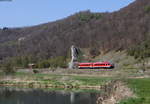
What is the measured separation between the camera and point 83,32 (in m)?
178

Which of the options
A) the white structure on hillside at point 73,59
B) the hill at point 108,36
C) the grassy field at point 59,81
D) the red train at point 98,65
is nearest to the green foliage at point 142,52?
the red train at point 98,65

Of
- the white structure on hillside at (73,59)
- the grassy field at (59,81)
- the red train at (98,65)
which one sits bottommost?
the grassy field at (59,81)

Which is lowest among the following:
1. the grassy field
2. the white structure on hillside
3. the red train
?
the grassy field

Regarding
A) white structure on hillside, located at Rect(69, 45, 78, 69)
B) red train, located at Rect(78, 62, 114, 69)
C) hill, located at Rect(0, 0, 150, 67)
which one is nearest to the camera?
red train, located at Rect(78, 62, 114, 69)

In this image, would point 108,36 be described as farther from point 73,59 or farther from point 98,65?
point 98,65

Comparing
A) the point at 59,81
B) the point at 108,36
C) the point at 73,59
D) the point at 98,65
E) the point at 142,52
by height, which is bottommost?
the point at 59,81

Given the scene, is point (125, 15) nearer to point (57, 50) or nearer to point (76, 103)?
point (57, 50)

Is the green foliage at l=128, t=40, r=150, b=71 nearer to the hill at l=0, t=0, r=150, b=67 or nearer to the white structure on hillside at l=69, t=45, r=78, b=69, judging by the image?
the hill at l=0, t=0, r=150, b=67

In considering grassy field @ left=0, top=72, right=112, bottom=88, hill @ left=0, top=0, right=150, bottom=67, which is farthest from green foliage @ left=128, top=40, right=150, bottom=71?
grassy field @ left=0, top=72, right=112, bottom=88

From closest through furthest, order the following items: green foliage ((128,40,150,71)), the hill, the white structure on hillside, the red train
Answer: the red train → green foliage ((128,40,150,71)) → the white structure on hillside → the hill

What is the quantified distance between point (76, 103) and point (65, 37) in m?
146

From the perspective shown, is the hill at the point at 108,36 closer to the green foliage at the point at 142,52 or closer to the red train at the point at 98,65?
the green foliage at the point at 142,52

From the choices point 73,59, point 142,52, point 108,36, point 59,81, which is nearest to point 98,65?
point 142,52

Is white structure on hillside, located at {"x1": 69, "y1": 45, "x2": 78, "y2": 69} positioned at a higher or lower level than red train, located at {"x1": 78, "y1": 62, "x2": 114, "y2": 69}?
higher
